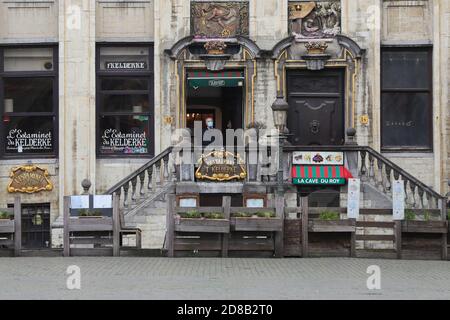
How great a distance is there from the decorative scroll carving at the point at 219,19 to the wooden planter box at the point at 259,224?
759 cm

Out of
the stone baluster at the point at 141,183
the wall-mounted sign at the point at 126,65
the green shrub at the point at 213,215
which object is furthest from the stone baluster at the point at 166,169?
the wall-mounted sign at the point at 126,65

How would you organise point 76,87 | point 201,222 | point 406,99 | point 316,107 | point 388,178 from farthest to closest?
point 406,99, point 316,107, point 76,87, point 388,178, point 201,222

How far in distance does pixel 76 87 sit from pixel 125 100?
141cm

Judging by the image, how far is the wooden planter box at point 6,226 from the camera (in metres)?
23.0

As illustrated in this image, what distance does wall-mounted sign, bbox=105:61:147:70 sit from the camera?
1142 inches

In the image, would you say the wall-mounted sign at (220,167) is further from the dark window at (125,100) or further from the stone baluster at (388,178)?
the stone baluster at (388,178)

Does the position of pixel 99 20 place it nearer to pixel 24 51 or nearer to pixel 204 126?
pixel 24 51

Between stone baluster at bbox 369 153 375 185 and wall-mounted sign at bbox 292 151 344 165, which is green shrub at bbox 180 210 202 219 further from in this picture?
stone baluster at bbox 369 153 375 185

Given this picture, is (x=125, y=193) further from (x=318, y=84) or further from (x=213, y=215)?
(x=318, y=84)

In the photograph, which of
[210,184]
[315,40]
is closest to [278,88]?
[315,40]

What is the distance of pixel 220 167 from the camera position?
26.3 m

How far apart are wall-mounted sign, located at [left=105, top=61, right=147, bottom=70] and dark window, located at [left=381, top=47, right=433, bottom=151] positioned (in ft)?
21.7

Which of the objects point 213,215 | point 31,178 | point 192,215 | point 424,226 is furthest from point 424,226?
point 31,178

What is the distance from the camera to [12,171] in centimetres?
2891
